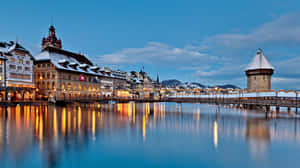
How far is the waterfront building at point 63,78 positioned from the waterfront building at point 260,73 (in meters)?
57.3

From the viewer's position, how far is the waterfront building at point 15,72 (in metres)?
58.4

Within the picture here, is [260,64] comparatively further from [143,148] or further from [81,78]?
[81,78]

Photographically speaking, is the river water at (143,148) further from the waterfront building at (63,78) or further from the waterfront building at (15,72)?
the waterfront building at (63,78)

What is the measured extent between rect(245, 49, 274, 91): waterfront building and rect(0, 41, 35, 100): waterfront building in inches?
2636

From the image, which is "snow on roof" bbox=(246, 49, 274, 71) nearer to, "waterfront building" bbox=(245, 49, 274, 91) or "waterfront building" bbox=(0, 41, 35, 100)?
"waterfront building" bbox=(245, 49, 274, 91)

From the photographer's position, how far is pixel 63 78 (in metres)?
75.2

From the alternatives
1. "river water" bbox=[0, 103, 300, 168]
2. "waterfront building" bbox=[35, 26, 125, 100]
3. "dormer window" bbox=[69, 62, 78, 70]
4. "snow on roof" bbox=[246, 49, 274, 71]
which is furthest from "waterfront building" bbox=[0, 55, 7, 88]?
"snow on roof" bbox=[246, 49, 274, 71]

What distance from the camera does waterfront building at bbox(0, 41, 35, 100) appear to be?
58438mm

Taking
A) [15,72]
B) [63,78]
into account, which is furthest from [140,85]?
[15,72]

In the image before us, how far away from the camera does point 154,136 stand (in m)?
22.1

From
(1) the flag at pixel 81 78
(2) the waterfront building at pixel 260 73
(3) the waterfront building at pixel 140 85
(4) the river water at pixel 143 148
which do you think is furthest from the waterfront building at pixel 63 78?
(2) the waterfront building at pixel 260 73

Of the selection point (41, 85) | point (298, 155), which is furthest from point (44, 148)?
point (41, 85)

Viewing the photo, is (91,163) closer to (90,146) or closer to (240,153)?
(90,146)

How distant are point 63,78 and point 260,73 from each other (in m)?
63.7
